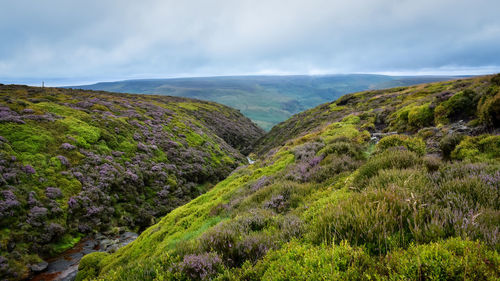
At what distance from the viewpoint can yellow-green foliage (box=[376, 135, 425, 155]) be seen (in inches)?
303

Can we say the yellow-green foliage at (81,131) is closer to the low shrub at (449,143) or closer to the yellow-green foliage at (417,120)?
the low shrub at (449,143)

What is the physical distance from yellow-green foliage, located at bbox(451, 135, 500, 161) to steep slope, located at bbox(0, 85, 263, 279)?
1848cm

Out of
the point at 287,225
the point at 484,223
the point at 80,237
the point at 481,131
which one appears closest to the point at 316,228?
the point at 287,225

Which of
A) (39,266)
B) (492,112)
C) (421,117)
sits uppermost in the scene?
(492,112)

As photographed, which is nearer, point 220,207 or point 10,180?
point 220,207

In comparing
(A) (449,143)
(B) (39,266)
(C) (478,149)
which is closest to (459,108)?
(A) (449,143)

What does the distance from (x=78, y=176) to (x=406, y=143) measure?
21549 mm

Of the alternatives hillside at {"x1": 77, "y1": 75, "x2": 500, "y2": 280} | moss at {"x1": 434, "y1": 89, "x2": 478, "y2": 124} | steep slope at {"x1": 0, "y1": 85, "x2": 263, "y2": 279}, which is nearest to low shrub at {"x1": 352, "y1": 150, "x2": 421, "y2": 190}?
hillside at {"x1": 77, "y1": 75, "x2": 500, "y2": 280}

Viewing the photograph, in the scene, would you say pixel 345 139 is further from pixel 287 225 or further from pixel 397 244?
pixel 397 244

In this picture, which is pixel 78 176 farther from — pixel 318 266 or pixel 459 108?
pixel 459 108

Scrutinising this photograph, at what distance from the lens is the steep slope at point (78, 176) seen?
12117mm

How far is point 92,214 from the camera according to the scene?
14.8 meters

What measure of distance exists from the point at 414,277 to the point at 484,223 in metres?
1.43

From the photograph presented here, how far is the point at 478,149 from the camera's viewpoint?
20.9 ft
